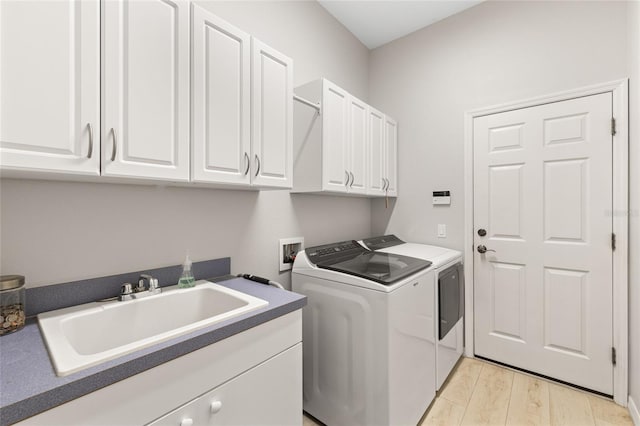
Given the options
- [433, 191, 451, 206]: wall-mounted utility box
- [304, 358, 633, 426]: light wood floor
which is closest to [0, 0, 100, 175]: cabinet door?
[304, 358, 633, 426]: light wood floor

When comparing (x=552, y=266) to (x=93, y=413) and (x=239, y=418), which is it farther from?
(x=93, y=413)

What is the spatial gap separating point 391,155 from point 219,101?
1.87 m

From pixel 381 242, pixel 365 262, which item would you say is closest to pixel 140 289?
pixel 365 262

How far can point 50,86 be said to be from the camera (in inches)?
33.0

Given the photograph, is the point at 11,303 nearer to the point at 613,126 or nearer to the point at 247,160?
the point at 247,160

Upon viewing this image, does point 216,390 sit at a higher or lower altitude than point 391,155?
lower

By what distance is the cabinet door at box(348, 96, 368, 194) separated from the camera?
7.09 feet

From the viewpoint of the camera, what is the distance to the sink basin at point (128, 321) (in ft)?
2.58

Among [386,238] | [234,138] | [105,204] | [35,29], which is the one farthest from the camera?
[386,238]

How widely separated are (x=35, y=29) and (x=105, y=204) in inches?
25.7

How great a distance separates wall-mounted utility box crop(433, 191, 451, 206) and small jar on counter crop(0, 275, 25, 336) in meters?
2.70

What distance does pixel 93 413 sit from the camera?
690 mm

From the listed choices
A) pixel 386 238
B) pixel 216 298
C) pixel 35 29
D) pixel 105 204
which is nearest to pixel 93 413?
pixel 216 298

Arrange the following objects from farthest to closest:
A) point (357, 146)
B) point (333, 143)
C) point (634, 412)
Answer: point (357, 146), point (333, 143), point (634, 412)
